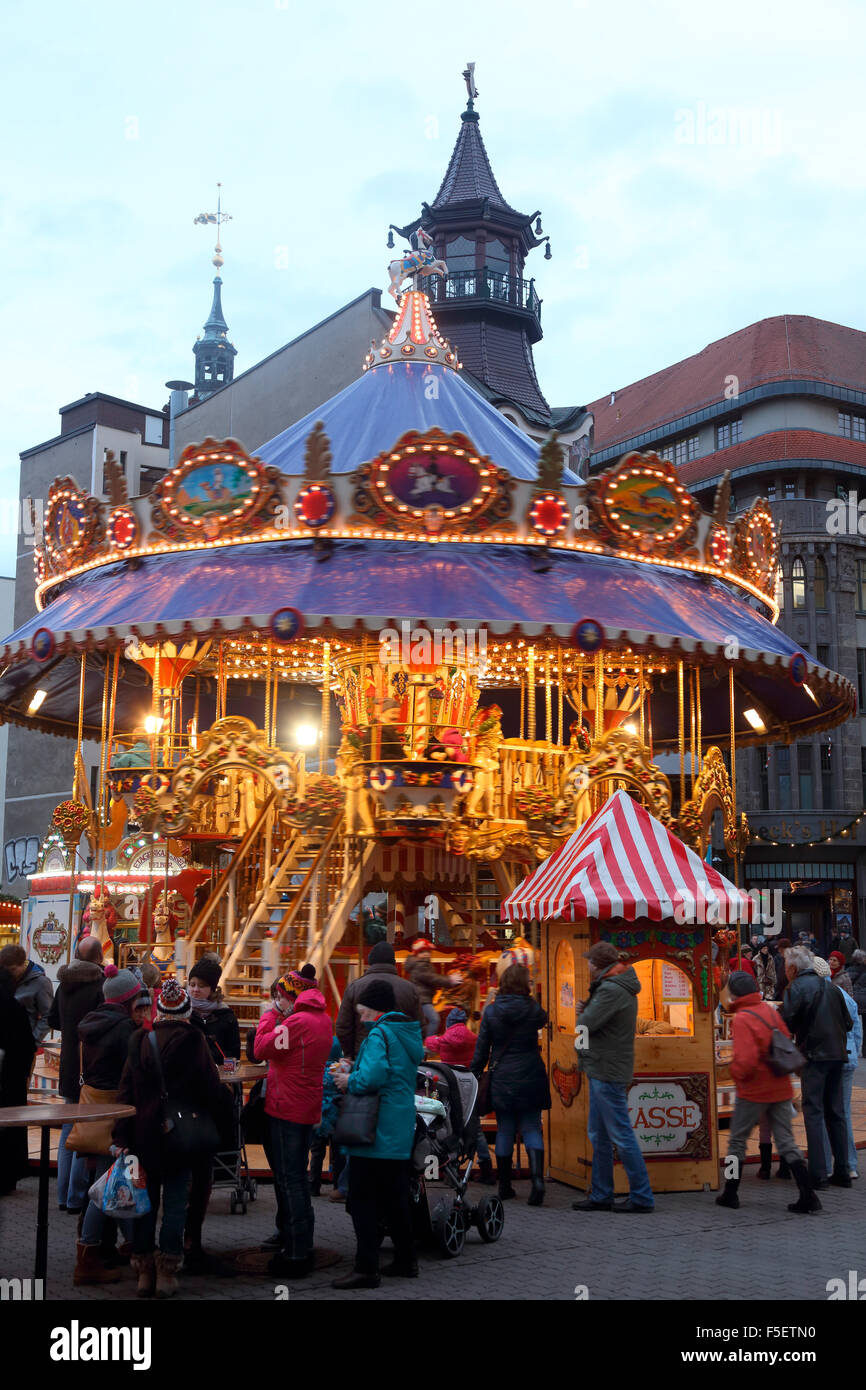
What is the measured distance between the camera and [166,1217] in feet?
24.6

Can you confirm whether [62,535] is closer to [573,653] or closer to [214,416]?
[573,653]

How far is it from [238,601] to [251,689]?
9.22m

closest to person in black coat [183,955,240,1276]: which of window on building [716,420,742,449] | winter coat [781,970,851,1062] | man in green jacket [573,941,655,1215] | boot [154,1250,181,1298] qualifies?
boot [154,1250,181,1298]

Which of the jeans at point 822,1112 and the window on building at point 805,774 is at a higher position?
the window on building at point 805,774

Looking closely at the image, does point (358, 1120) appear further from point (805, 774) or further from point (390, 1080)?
point (805, 774)

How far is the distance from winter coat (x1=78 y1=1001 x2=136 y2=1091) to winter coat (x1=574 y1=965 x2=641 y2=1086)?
3.17m

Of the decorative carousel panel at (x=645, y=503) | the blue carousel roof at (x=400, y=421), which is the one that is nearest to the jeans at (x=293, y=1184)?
the decorative carousel panel at (x=645, y=503)

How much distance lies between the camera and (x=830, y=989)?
11.0m

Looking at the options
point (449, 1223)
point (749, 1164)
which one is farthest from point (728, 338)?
point (449, 1223)

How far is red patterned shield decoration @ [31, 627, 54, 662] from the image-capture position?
51.6 ft

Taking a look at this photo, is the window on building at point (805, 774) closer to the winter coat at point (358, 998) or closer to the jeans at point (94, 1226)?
the winter coat at point (358, 998)

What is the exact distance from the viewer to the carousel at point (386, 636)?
1523 centimetres

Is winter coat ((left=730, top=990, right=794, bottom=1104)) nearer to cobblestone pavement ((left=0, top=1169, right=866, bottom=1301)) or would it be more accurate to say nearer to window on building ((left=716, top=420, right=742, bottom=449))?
cobblestone pavement ((left=0, top=1169, right=866, bottom=1301))

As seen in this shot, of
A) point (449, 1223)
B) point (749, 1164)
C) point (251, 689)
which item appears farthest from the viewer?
point (251, 689)
